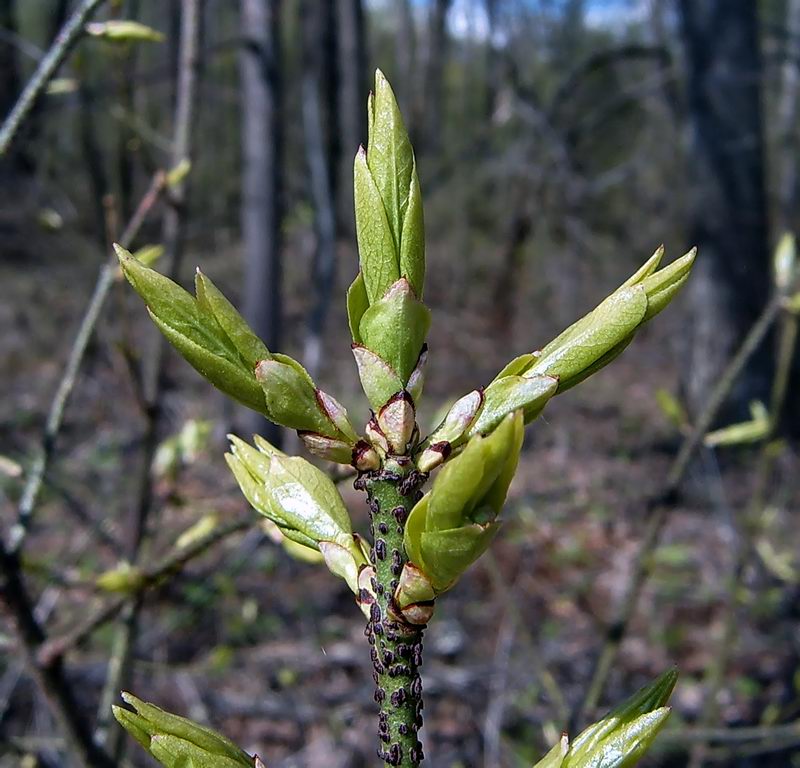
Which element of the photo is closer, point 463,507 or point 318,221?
point 463,507

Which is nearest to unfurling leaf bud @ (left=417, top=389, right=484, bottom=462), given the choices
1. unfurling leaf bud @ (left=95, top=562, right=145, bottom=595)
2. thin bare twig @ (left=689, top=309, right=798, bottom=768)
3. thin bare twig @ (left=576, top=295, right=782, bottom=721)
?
unfurling leaf bud @ (left=95, top=562, right=145, bottom=595)

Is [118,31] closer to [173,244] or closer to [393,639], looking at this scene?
[173,244]

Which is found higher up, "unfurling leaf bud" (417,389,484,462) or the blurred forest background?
"unfurling leaf bud" (417,389,484,462)

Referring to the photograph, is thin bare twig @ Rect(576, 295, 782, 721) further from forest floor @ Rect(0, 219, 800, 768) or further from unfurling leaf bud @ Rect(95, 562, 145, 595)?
unfurling leaf bud @ Rect(95, 562, 145, 595)

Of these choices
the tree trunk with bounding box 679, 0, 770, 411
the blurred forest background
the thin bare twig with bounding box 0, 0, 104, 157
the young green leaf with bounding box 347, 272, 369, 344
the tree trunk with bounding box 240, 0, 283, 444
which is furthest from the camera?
the tree trunk with bounding box 679, 0, 770, 411

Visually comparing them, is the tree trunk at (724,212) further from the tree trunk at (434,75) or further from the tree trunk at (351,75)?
the tree trunk at (434,75)

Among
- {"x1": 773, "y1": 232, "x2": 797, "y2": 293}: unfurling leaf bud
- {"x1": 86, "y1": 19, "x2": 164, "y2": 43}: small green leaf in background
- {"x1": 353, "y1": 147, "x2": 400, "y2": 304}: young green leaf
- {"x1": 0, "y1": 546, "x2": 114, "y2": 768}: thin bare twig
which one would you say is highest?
{"x1": 86, "y1": 19, "x2": 164, "y2": 43}: small green leaf in background

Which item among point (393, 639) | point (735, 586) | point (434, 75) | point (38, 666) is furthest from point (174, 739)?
point (434, 75)
